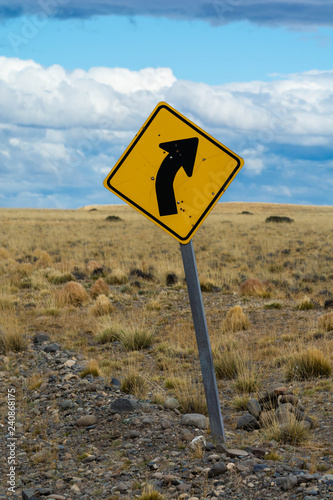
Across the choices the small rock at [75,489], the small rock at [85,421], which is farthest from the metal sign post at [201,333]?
the small rock at [85,421]

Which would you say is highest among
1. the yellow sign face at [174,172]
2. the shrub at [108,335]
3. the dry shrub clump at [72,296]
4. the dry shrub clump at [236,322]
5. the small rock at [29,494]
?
the yellow sign face at [174,172]

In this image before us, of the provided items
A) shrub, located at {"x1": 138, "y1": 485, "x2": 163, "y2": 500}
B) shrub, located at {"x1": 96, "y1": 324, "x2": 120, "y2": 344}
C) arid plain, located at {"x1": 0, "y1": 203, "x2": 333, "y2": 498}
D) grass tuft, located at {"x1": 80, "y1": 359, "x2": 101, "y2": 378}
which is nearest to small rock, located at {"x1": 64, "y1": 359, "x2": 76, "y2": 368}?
arid plain, located at {"x1": 0, "y1": 203, "x2": 333, "y2": 498}

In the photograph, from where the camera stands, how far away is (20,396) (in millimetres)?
6348

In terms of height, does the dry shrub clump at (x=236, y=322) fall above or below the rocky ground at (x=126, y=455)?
above

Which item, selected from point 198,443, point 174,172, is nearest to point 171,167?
point 174,172

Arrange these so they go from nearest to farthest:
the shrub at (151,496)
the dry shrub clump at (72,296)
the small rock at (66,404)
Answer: the shrub at (151,496), the small rock at (66,404), the dry shrub clump at (72,296)

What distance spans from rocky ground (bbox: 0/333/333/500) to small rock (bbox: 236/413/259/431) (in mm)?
113

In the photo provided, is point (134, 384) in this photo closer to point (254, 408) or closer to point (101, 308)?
point (254, 408)

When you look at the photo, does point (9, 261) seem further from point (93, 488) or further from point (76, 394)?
point (93, 488)

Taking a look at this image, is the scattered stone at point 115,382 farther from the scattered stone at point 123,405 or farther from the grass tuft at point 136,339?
the grass tuft at point 136,339

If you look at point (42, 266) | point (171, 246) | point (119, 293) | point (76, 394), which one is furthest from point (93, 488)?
point (171, 246)

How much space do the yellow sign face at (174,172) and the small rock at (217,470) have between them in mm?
1743

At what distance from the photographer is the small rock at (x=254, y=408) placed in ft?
17.1

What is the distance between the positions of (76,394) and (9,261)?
1398 cm
